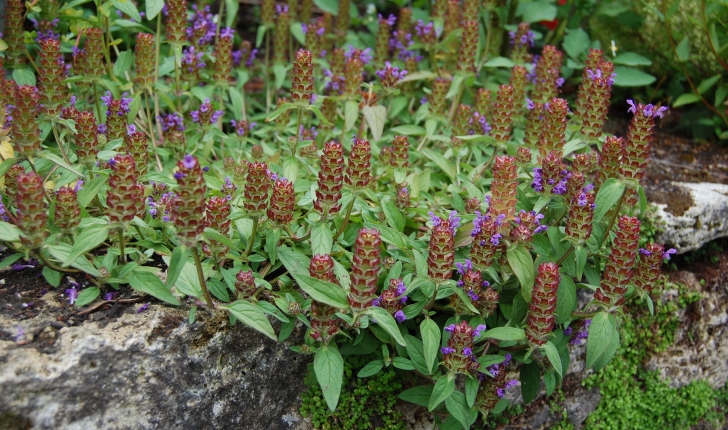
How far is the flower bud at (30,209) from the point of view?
256 centimetres

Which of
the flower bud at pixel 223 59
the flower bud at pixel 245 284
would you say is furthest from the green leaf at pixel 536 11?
the flower bud at pixel 245 284

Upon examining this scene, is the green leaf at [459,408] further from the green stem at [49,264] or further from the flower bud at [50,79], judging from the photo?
the flower bud at [50,79]

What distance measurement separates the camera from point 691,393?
4109 millimetres

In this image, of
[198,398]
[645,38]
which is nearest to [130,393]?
[198,398]

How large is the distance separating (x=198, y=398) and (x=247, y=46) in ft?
8.72

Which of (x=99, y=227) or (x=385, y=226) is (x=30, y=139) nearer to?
(x=99, y=227)

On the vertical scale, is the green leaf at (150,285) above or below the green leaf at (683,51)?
above

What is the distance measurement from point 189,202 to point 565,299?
5.62ft

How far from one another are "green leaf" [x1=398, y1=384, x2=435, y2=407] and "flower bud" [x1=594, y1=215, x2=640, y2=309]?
88cm

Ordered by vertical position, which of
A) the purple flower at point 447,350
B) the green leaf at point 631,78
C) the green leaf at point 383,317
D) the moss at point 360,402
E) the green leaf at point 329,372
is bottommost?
the moss at point 360,402

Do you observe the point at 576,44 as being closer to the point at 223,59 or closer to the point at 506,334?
the point at 223,59

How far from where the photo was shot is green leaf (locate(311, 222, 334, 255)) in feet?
9.62

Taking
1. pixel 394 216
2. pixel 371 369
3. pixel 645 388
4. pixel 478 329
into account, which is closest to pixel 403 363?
pixel 371 369

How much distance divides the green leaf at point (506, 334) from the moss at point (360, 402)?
59cm
